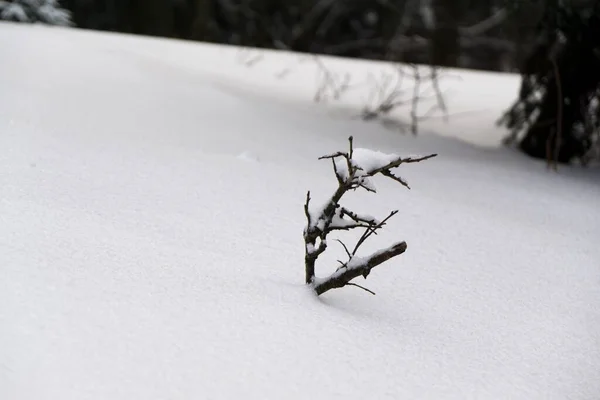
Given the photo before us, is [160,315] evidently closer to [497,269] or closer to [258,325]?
[258,325]

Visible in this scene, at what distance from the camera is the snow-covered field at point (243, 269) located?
153cm


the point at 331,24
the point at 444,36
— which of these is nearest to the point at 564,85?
the point at 444,36

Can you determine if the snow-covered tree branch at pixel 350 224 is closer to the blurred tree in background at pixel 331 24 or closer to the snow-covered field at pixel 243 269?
the snow-covered field at pixel 243 269

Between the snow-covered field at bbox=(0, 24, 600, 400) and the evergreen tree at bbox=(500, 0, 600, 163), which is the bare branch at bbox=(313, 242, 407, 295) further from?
the evergreen tree at bbox=(500, 0, 600, 163)

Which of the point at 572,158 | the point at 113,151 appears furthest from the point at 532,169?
the point at 113,151

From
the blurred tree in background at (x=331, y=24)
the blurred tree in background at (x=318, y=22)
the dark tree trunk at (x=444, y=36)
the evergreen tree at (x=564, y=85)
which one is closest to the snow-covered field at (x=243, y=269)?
the evergreen tree at (x=564, y=85)

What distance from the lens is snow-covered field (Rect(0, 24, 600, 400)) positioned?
153cm

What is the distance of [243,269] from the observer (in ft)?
6.89

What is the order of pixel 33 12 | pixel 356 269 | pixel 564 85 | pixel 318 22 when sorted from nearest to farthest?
1. pixel 356 269
2. pixel 564 85
3. pixel 33 12
4. pixel 318 22

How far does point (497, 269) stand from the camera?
2.63 metres

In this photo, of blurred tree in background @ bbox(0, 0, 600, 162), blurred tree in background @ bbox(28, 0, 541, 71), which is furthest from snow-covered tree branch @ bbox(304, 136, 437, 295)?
blurred tree in background @ bbox(28, 0, 541, 71)

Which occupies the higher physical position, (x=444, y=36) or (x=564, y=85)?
(x=564, y=85)

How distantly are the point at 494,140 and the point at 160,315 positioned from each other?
492 cm

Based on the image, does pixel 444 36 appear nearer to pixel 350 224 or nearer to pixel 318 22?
pixel 318 22
